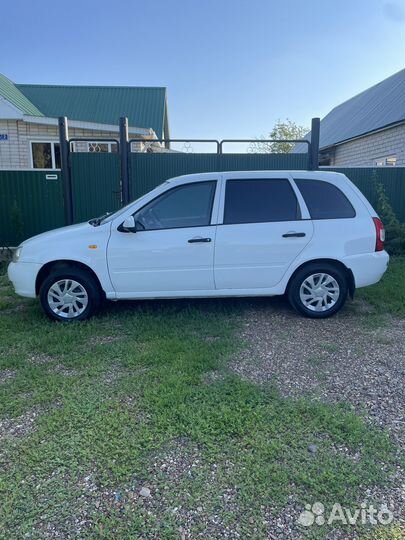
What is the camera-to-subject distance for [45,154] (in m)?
13.5

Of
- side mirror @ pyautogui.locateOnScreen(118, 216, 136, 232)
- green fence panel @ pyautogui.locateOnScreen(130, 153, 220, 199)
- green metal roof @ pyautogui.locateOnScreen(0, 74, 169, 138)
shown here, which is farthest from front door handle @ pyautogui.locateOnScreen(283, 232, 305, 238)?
green metal roof @ pyautogui.locateOnScreen(0, 74, 169, 138)

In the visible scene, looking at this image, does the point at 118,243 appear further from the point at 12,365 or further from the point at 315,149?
the point at 315,149

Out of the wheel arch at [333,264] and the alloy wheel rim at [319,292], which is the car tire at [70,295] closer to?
the wheel arch at [333,264]

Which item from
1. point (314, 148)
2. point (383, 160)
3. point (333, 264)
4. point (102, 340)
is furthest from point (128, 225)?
point (383, 160)

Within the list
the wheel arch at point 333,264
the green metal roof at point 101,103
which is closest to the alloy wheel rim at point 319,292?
the wheel arch at point 333,264

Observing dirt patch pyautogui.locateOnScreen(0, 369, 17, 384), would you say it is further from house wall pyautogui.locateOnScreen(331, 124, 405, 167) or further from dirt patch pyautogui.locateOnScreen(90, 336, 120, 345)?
house wall pyautogui.locateOnScreen(331, 124, 405, 167)

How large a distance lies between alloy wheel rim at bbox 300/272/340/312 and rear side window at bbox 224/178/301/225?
32.3 inches

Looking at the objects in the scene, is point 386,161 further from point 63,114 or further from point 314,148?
point 63,114

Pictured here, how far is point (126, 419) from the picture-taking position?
2998 millimetres

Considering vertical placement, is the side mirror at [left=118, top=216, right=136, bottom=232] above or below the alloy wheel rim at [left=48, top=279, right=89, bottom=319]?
above

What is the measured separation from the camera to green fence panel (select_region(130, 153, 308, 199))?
8.75 meters

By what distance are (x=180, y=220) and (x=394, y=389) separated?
296cm

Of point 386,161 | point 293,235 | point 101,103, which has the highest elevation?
point 101,103

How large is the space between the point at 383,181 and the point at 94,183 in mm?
6590
